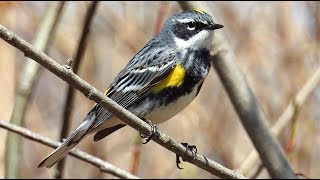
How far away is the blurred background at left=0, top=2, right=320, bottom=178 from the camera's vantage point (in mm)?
5207

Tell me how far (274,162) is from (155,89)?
75cm

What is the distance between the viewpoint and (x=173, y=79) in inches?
141

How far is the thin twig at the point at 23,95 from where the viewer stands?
377 cm

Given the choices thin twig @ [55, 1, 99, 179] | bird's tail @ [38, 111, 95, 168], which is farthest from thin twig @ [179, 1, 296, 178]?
bird's tail @ [38, 111, 95, 168]

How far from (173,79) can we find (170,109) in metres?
0.16

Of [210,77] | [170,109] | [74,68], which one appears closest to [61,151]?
[74,68]

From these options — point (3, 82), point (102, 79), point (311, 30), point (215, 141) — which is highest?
point (3, 82)

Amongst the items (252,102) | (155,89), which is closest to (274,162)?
(252,102)

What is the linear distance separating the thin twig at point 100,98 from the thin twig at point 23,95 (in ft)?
3.71

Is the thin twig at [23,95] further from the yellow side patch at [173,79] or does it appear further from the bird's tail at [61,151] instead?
the yellow side patch at [173,79]

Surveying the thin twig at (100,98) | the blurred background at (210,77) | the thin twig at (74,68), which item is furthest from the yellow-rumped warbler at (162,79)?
the blurred background at (210,77)

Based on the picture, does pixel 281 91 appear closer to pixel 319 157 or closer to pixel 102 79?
pixel 319 157

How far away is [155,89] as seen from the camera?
367cm

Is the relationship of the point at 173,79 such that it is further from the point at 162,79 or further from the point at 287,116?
the point at 287,116
